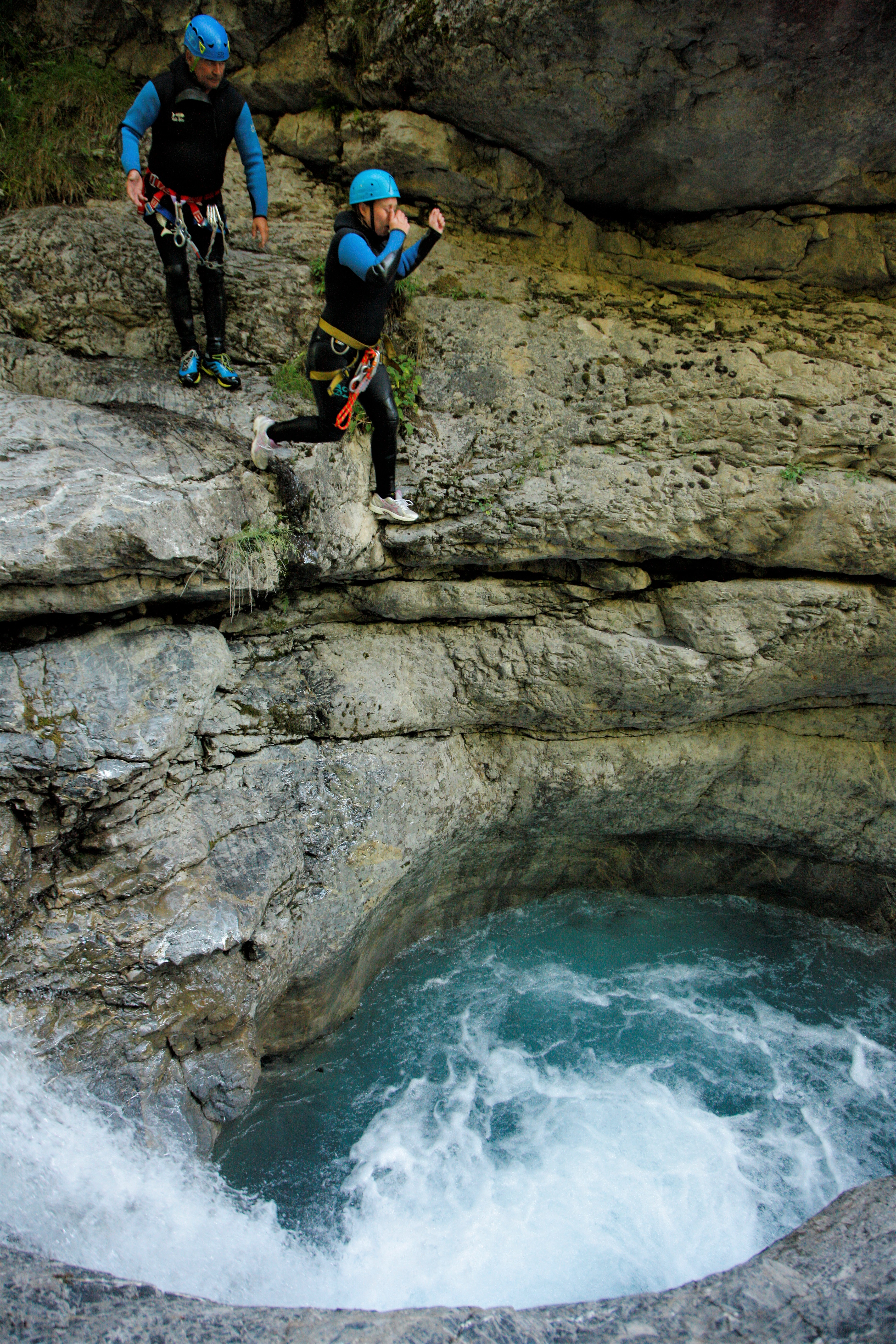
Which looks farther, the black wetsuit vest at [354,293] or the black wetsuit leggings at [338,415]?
the black wetsuit leggings at [338,415]

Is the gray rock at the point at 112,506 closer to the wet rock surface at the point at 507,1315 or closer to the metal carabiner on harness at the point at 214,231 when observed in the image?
the metal carabiner on harness at the point at 214,231

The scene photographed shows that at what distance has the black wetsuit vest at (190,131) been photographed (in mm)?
4320

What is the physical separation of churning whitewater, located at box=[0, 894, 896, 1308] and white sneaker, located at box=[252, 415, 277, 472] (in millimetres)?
3660

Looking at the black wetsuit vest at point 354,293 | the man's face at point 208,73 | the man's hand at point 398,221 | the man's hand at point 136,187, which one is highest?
the man's face at point 208,73

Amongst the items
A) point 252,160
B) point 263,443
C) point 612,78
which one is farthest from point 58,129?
point 612,78

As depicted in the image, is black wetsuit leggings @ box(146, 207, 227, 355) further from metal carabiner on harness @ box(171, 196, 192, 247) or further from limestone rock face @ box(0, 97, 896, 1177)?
limestone rock face @ box(0, 97, 896, 1177)

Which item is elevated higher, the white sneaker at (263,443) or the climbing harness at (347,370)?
the climbing harness at (347,370)

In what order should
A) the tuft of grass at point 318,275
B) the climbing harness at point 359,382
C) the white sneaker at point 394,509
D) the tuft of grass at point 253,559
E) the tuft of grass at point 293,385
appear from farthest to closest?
1. the tuft of grass at point 318,275
2. the tuft of grass at point 293,385
3. the white sneaker at point 394,509
4. the tuft of grass at point 253,559
5. the climbing harness at point 359,382

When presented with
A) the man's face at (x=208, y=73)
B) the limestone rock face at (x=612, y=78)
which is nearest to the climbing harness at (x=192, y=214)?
the man's face at (x=208, y=73)

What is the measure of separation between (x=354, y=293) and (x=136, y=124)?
161cm


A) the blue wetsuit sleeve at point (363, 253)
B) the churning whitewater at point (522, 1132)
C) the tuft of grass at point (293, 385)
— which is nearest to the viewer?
the churning whitewater at point (522, 1132)

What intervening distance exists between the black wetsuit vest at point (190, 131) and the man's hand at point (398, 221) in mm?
1423

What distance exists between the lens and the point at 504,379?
5.42 meters

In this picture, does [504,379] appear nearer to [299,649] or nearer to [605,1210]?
[299,649]
